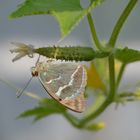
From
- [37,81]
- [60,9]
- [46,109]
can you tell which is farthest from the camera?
[37,81]

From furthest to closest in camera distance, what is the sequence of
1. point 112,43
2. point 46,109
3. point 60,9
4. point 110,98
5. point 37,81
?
point 37,81 → point 46,109 → point 110,98 → point 112,43 → point 60,9

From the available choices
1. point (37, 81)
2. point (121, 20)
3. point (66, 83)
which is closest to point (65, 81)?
point (66, 83)

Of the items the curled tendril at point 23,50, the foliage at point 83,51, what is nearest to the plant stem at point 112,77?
the foliage at point 83,51

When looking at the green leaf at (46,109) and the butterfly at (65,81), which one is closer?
the butterfly at (65,81)

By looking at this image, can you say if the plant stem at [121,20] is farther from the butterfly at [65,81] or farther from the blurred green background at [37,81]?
the blurred green background at [37,81]

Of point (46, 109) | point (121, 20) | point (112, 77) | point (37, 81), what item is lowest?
point (37, 81)

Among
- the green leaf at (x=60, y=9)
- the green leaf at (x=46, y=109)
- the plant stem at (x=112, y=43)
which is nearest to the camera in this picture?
the green leaf at (x=60, y=9)

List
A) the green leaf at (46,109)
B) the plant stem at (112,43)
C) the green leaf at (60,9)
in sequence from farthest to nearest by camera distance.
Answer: the green leaf at (46,109) → the plant stem at (112,43) → the green leaf at (60,9)

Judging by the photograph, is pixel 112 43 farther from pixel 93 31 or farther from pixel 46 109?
pixel 46 109
